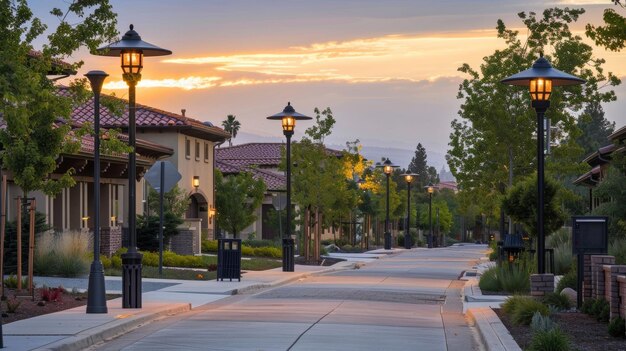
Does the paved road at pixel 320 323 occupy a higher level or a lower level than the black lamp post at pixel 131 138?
lower

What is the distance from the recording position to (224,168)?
270 feet

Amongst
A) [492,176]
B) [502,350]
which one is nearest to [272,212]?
[492,176]

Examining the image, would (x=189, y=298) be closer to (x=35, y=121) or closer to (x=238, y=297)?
(x=238, y=297)

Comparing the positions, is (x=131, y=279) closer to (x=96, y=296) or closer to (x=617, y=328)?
(x=96, y=296)

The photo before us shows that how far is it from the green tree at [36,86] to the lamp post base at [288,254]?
16.8m

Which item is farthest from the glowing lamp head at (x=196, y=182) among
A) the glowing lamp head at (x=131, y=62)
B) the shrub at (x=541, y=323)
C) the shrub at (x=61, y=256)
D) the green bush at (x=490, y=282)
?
the shrub at (x=541, y=323)

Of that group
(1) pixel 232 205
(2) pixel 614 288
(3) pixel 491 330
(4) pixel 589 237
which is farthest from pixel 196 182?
(2) pixel 614 288

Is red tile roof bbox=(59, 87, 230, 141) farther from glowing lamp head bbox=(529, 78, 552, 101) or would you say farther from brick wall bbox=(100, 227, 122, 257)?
glowing lamp head bbox=(529, 78, 552, 101)

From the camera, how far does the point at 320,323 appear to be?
2095cm

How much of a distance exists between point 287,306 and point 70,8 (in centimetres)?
781

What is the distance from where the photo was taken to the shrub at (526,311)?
65.7 feet

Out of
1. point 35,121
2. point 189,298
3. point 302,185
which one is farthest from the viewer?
point 302,185

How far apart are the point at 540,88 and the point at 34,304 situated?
11003 millimetres

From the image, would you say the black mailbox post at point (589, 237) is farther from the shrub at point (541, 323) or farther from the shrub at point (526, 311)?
the shrub at point (541, 323)
